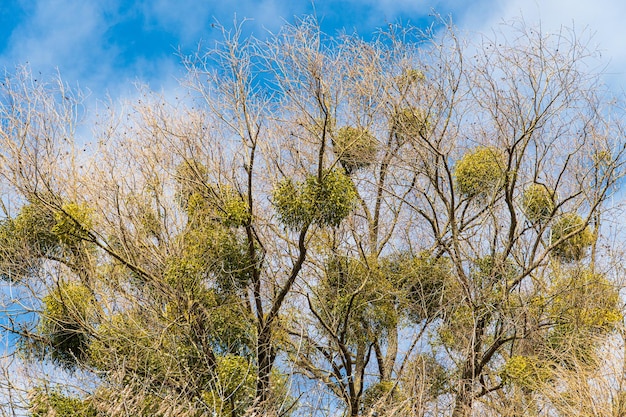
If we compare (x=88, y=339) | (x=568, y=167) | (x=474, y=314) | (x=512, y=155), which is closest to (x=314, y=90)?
(x=512, y=155)

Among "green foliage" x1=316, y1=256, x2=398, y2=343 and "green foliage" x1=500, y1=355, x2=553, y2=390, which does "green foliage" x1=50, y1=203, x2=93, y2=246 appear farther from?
"green foliage" x1=500, y1=355, x2=553, y2=390

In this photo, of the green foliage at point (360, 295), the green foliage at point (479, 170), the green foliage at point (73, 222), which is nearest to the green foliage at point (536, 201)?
the green foliage at point (479, 170)

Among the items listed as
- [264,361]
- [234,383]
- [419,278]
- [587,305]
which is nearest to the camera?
[234,383]

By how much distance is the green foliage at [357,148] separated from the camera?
31.4 feet

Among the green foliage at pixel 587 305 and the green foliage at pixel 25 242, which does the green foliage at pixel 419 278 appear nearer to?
the green foliage at pixel 587 305

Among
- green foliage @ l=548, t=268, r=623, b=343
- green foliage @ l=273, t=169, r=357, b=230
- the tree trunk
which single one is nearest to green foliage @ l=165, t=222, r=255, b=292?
the tree trunk

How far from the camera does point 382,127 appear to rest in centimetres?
977

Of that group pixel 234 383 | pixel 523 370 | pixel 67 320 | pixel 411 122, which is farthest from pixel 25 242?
pixel 523 370

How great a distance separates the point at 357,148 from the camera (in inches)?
391

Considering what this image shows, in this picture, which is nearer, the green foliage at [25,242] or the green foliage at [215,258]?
the green foliage at [215,258]

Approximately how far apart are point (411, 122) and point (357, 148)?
42.3 inches

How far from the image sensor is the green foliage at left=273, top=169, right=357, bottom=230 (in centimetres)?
796

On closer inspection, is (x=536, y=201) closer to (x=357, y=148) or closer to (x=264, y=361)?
(x=357, y=148)

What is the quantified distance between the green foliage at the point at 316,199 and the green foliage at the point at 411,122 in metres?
1.32
